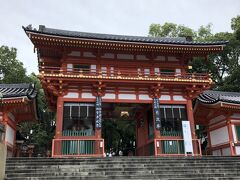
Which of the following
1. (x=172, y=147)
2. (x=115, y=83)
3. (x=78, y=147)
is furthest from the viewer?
(x=115, y=83)

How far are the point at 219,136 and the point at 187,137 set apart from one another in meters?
4.57

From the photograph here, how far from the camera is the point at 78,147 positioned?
638 inches

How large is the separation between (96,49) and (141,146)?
27.6 feet

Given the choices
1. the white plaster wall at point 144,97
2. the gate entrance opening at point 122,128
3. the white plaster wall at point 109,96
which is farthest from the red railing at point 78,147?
the gate entrance opening at point 122,128

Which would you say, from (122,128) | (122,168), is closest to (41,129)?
(122,128)

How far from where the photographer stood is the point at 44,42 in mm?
17484

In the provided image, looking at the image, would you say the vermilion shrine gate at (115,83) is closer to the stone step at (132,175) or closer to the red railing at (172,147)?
the red railing at (172,147)

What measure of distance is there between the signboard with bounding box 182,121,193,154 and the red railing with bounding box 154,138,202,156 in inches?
21.2

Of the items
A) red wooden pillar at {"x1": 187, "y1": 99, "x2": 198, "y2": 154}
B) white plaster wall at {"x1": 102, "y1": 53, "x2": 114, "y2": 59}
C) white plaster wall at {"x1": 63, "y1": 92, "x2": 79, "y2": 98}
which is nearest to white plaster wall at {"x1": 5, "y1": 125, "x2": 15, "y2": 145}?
white plaster wall at {"x1": 63, "y1": 92, "x2": 79, "y2": 98}

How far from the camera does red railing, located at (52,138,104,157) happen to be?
15.9 m

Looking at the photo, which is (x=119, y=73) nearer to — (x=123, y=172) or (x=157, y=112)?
(x=157, y=112)

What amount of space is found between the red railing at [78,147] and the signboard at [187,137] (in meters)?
5.26

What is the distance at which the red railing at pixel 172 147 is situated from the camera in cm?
1691

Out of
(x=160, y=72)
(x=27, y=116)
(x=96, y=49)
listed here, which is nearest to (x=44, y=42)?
(x=96, y=49)
